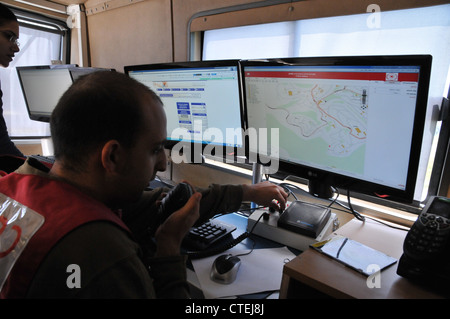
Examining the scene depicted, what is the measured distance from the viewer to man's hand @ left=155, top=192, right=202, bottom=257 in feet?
2.31

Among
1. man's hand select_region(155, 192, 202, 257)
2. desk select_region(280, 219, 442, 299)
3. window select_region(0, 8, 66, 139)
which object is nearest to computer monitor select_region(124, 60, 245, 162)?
man's hand select_region(155, 192, 202, 257)

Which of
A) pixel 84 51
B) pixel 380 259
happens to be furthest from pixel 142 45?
pixel 380 259

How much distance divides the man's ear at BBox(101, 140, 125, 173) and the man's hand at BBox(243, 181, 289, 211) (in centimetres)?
55

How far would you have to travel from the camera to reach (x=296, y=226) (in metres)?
0.89

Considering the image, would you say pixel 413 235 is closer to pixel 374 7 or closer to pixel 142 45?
pixel 374 7

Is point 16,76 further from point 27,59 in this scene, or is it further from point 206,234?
point 206,234

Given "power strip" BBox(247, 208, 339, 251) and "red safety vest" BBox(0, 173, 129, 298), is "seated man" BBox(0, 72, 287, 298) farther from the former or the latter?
"power strip" BBox(247, 208, 339, 251)

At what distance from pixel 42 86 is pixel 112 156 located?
1882 millimetres

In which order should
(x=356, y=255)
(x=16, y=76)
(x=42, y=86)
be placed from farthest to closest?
1. (x=16, y=76)
2. (x=42, y=86)
3. (x=356, y=255)

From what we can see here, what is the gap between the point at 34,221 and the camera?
20.5 inches

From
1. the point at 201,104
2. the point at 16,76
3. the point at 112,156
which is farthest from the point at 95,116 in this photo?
the point at 16,76

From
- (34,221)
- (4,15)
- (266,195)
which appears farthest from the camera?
(4,15)

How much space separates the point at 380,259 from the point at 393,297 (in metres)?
0.14
